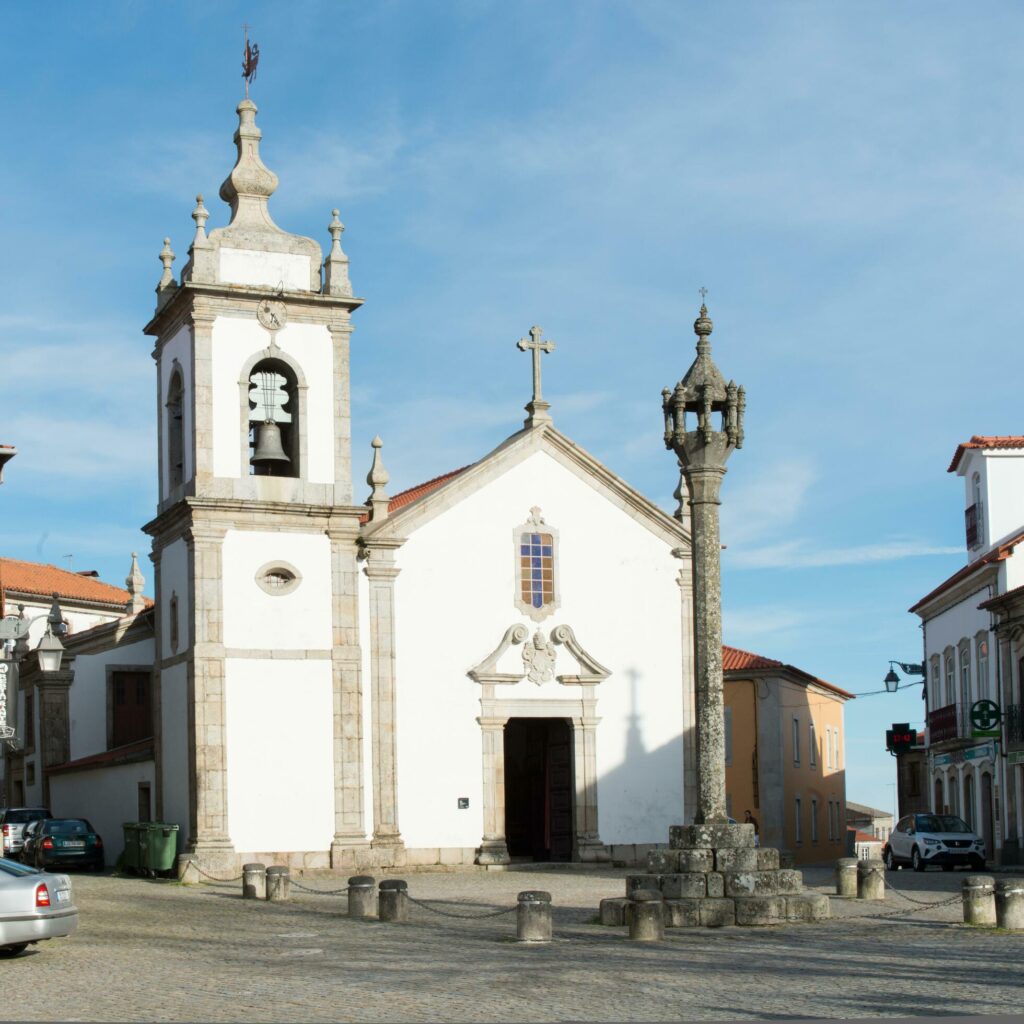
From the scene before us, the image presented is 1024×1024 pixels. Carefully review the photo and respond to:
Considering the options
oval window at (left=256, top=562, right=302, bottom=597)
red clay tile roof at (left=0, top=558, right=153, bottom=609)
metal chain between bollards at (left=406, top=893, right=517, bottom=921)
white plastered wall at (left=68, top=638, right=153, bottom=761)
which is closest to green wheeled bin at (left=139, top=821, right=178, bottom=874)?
oval window at (left=256, top=562, right=302, bottom=597)

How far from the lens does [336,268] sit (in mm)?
33875

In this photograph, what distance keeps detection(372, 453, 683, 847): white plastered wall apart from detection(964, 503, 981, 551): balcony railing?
1208cm

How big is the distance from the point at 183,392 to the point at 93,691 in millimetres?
11466

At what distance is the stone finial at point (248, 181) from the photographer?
33719 millimetres

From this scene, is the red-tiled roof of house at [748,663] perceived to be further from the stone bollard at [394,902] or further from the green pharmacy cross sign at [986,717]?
the stone bollard at [394,902]

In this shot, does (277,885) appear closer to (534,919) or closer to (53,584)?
(534,919)

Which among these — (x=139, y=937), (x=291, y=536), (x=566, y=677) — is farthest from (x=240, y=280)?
(x=139, y=937)

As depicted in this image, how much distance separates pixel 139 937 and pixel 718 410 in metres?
9.49

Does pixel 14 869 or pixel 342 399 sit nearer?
pixel 14 869

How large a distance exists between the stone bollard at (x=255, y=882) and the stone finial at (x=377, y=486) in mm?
8924

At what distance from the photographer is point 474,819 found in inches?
1332

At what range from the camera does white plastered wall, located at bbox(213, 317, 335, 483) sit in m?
32.7

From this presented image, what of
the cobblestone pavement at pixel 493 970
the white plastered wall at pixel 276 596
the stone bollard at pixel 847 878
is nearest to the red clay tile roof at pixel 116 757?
the white plastered wall at pixel 276 596

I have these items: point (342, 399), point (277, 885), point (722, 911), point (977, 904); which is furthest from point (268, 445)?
point (977, 904)
